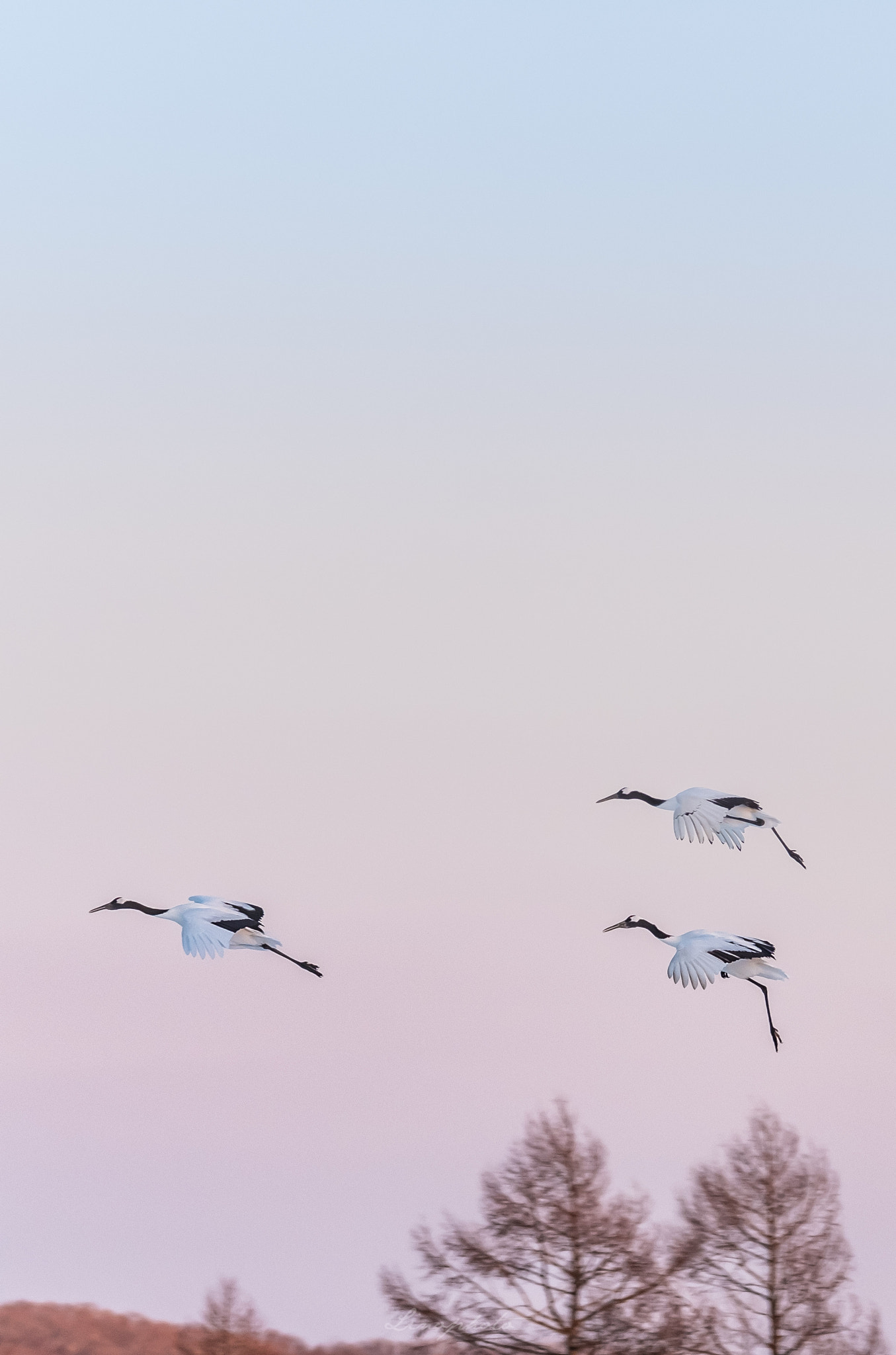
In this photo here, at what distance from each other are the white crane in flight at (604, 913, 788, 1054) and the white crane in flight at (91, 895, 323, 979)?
7003mm

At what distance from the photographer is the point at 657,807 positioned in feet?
118

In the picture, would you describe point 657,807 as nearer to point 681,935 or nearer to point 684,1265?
point 681,935

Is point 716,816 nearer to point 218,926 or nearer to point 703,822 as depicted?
point 703,822

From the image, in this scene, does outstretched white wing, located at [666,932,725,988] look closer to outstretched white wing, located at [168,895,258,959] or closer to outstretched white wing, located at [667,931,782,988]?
outstretched white wing, located at [667,931,782,988]

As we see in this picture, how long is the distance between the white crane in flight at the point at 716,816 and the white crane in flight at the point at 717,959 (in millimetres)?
1736

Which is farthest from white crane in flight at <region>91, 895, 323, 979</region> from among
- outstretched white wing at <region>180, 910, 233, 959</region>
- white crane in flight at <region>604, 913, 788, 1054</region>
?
white crane in flight at <region>604, 913, 788, 1054</region>

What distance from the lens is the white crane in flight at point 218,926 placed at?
95.1ft

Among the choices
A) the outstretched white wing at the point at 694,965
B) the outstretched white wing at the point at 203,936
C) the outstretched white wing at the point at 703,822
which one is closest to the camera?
the outstretched white wing at the point at 694,965

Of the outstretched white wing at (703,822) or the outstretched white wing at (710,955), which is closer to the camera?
the outstretched white wing at (710,955)

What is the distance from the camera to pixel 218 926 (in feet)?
100

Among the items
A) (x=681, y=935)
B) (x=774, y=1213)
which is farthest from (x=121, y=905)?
(x=774, y=1213)

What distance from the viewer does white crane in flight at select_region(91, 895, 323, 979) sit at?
29000mm

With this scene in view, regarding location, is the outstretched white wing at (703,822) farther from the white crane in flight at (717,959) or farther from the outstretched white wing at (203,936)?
the outstretched white wing at (203,936)

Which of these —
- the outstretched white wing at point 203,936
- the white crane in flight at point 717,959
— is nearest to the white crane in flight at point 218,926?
the outstretched white wing at point 203,936
